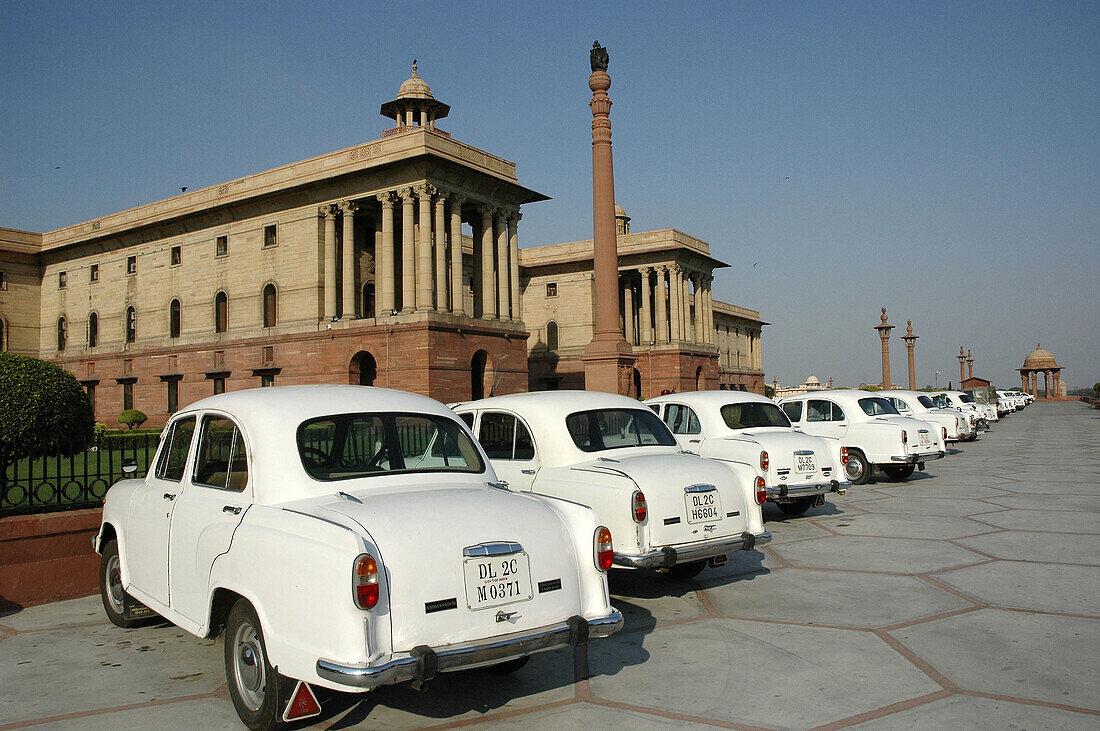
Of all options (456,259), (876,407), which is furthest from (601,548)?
(456,259)

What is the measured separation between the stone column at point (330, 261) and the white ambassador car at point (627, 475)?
1207 inches

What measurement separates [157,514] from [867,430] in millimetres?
13002

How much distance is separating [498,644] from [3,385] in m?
7.17

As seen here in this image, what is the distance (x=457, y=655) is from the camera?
367cm

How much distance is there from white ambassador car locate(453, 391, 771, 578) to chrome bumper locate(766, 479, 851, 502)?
2712 mm

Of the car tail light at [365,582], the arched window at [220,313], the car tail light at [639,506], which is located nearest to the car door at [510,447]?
the car tail light at [639,506]

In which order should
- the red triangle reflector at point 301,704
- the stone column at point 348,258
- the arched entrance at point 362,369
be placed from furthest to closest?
the stone column at point 348,258, the arched entrance at point 362,369, the red triangle reflector at point 301,704

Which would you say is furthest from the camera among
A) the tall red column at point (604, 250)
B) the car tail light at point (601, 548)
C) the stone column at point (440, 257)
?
the stone column at point (440, 257)

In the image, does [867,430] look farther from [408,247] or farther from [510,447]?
[408,247]

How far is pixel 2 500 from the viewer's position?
708 cm

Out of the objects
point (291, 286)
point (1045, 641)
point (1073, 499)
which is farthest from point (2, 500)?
point (291, 286)

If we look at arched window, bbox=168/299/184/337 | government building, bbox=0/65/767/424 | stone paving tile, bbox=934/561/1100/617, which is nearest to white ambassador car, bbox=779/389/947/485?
stone paving tile, bbox=934/561/1100/617

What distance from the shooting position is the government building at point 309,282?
34562 millimetres

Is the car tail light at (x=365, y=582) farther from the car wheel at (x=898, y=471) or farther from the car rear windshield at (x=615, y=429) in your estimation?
the car wheel at (x=898, y=471)
